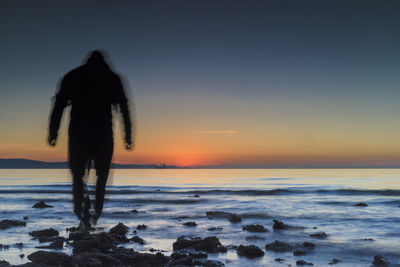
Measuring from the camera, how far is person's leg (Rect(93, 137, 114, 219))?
5.28m

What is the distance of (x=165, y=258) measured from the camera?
16.9ft

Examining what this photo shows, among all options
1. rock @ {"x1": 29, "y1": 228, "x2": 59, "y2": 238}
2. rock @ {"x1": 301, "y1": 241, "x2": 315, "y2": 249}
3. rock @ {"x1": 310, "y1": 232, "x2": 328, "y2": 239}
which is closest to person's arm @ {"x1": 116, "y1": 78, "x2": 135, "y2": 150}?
rock @ {"x1": 29, "y1": 228, "x2": 59, "y2": 238}

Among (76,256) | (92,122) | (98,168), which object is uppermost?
(92,122)

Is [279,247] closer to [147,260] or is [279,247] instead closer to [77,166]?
[147,260]

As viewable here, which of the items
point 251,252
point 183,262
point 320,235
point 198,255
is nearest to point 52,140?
point 183,262

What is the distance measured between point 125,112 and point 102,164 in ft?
2.84

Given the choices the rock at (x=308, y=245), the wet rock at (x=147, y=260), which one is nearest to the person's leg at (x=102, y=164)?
the wet rock at (x=147, y=260)

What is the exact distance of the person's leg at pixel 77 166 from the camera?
517 centimetres

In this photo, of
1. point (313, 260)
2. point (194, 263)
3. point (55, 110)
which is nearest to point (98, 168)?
point (55, 110)

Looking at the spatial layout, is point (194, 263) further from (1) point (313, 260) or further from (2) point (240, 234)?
(2) point (240, 234)

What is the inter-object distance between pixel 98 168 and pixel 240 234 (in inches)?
160

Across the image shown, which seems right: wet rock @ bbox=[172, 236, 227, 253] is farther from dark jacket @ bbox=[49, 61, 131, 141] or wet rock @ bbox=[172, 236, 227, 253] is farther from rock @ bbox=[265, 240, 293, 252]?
dark jacket @ bbox=[49, 61, 131, 141]

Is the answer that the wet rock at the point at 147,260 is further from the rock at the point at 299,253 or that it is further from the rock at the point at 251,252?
the rock at the point at 299,253

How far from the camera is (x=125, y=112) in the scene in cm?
554
